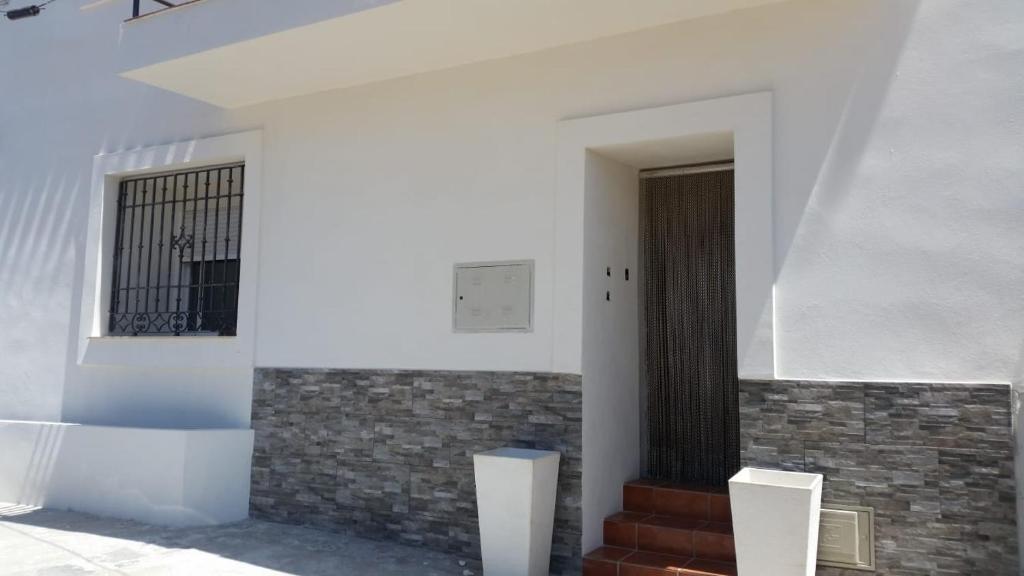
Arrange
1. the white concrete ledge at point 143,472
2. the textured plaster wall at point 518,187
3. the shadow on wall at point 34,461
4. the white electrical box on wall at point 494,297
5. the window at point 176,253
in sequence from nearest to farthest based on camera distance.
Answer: the textured plaster wall at point 518,187 < the white electrical box on wall at point 494,297 < the white concrete ledge at point 143,472 < the shadow on wall at point 34,461 < the window at point 176,253

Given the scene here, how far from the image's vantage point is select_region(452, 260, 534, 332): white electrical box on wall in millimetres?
6383

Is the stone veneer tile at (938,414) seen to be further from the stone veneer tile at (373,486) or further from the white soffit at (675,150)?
the stone veneer tile at (373,486)

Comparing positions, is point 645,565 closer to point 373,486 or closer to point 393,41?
point 373,486

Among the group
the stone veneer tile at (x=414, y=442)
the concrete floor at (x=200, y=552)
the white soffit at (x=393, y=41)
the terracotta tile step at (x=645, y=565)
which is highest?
the white soffit at (x=393, y=41)

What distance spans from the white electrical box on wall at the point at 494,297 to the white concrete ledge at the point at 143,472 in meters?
2.62

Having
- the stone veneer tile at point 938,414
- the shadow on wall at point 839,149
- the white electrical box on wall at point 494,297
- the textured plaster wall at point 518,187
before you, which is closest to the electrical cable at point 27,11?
the textured plaster wall at point 518,187

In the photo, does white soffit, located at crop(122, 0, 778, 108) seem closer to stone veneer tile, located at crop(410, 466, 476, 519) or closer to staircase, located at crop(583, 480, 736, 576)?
stone veneer tile, located at crop(410, 466, 476, 519)

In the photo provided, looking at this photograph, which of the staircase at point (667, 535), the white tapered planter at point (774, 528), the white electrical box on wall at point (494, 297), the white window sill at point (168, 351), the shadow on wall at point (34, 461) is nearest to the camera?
the white tapered planter at point (774, 528)

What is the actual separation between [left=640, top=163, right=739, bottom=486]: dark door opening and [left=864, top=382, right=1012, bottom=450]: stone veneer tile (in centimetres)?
169

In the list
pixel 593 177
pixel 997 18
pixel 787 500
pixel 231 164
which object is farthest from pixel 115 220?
pixel 997 18

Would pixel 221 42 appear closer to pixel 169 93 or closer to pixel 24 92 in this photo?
pixel 169 93

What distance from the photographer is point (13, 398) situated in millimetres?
9195

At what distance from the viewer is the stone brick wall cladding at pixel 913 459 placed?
15.7 ft

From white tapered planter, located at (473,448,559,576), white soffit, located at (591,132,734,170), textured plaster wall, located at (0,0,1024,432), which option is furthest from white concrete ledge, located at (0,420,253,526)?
white soffit, located at (591,132,734,170)
